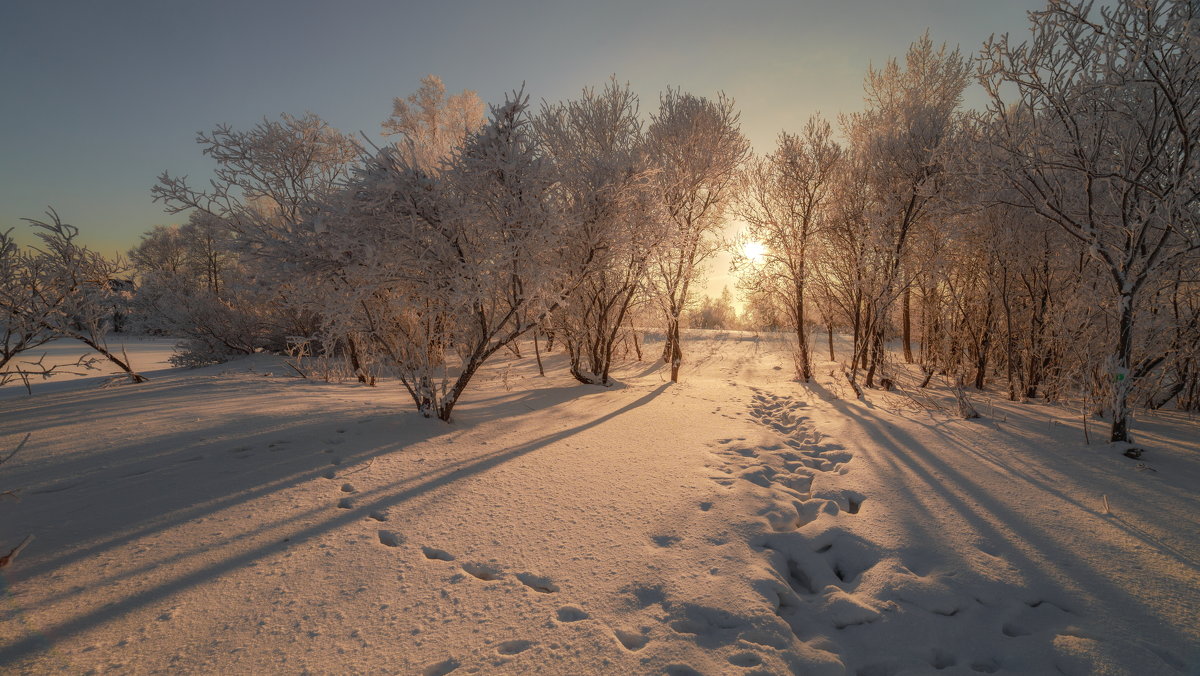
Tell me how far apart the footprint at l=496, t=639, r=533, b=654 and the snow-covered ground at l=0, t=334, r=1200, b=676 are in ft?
0.05

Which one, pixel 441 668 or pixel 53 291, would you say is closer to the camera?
pixel 441 668

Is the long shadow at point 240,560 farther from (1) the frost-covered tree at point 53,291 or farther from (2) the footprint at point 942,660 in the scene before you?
(1) the frost-covered tree at point 53,291

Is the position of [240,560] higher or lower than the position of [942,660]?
higher

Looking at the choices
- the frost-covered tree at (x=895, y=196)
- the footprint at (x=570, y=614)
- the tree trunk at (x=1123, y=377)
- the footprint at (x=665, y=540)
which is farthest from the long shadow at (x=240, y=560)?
the frost-covered tree at (x=895, y=196)

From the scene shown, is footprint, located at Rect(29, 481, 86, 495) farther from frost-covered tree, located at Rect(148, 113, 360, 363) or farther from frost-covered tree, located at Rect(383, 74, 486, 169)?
frost-covered tree, located at Rect(383, 74, 486, 169)

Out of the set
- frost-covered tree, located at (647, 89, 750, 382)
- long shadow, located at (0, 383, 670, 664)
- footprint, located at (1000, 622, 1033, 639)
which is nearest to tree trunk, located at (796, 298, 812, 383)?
frost-covered tree, located at (647, 89, 750, 382)

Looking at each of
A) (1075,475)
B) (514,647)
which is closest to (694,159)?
(1075,475)

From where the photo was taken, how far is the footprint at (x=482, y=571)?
2.36m

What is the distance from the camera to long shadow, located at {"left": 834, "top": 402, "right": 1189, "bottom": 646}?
7.53 ft

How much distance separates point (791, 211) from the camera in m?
→ 9.51

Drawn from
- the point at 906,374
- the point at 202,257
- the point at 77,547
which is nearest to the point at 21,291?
the point at 77,547

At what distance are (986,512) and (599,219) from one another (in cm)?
530

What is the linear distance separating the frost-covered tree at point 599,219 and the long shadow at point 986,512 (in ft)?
13.2

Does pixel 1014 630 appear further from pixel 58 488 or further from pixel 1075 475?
pixel 58 488
